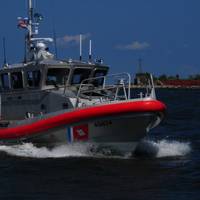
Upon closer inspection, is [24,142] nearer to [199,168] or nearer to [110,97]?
[110,97]

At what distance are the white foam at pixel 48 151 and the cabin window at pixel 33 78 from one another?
163 centimetres

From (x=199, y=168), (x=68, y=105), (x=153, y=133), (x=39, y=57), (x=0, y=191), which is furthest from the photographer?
(x=153, y=133)

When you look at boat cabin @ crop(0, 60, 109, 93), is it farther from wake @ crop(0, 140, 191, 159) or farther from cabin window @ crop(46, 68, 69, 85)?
wake @ crop(0, 140, 191, 159)

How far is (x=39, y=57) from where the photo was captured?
16266 millimetres

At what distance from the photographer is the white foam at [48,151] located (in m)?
14.8

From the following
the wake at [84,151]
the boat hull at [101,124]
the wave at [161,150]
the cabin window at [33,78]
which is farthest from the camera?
the wave at [161,150]

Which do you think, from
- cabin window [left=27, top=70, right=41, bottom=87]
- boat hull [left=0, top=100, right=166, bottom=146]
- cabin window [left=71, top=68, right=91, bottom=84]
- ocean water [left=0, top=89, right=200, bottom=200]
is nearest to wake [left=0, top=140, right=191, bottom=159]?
ocean water [left=0, top=89, right=200, bottom=200]

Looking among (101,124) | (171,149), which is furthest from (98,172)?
(171,149)

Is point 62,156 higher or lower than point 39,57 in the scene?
lower

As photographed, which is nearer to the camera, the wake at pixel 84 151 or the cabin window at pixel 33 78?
the wake at pixel 84 151

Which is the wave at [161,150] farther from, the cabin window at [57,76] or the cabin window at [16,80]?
the cabin window at [16,80]

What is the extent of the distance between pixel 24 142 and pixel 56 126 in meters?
1.36

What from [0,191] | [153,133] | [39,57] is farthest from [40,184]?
[153,133]

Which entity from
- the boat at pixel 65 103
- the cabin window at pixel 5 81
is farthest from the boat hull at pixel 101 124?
the cabin window at pixel 5 81
